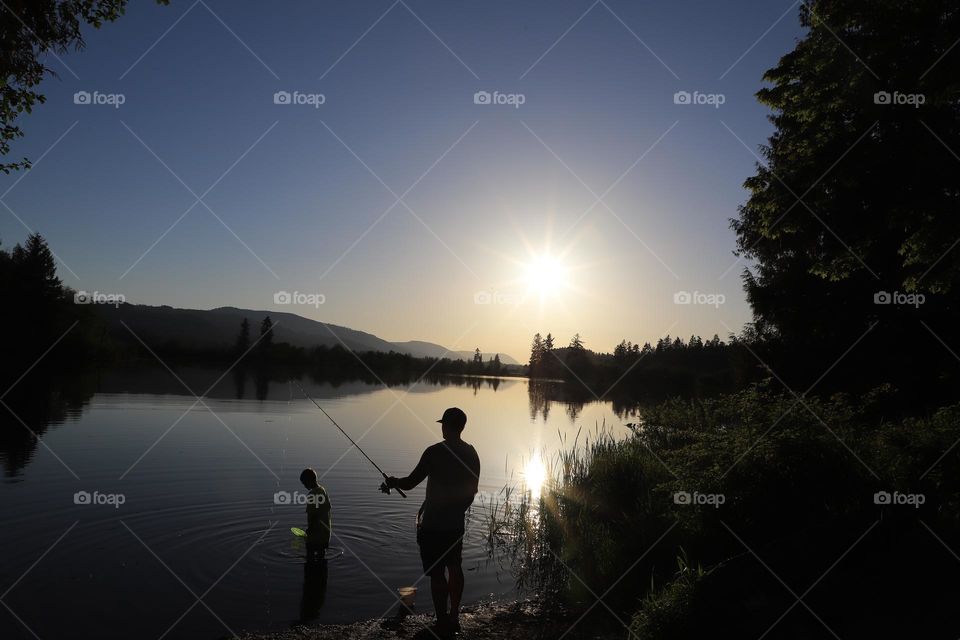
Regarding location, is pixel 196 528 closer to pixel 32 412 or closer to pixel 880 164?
pixel 880 164

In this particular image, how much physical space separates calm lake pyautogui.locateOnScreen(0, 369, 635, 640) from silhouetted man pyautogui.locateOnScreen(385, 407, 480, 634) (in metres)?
1.65

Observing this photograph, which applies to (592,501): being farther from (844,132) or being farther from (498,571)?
(844,132)

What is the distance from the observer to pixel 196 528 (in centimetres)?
1260

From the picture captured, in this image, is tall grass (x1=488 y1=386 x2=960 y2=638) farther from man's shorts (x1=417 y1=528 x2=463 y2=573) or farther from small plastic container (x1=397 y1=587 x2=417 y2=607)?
man's shorts (x1=417 y1=528 x2=463 y2=573)

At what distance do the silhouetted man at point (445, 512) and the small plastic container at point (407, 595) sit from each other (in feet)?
5.18

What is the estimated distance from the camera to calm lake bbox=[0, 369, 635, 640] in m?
8.62

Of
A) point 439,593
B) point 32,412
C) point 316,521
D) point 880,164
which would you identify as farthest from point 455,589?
point 32,412

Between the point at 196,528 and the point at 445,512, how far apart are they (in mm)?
7698

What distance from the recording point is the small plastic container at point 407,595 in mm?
9297

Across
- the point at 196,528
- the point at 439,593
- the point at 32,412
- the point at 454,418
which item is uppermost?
the point at 454,418

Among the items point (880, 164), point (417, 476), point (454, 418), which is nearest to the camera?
point (417, 476)

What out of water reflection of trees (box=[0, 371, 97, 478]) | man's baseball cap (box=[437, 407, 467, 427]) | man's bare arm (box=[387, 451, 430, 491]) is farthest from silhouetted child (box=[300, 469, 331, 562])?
water reflection of trees (box=[0, 371, 97, 478])

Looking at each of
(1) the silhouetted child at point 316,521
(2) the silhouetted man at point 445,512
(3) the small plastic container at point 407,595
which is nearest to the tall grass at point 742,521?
(3) the small plastic container at point 407,595

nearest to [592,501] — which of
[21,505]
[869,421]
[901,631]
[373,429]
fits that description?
[901,631]
